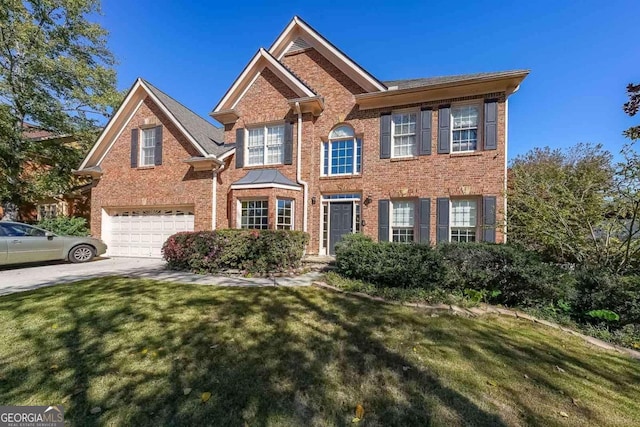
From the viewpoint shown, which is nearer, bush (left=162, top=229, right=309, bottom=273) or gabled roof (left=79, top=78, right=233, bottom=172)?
bush (left=162, top=229, right=309, bottom=273)

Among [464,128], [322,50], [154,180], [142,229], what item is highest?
[322,50]

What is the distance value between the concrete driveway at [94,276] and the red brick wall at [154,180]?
3659 mm

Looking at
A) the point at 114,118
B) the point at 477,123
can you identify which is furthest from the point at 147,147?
the point at 477,123

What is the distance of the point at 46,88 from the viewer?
14.7m

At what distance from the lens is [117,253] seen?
13.5m

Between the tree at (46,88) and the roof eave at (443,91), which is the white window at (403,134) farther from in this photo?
the tree at (46,88)

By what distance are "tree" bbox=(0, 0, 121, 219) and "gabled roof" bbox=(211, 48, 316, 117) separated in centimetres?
766

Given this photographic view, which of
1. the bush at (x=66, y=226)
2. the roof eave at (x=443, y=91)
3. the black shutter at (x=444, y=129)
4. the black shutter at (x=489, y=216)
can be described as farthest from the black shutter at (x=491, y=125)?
the bush at (x=66, y=226)

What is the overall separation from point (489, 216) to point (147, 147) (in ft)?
47.9

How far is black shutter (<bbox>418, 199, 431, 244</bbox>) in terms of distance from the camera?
10578 millimetres

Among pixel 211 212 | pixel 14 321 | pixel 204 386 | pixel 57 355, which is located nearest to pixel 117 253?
pixel 211 212

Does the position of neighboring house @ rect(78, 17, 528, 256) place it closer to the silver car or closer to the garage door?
the garage door

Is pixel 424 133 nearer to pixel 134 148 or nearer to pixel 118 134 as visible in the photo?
pixel 134 148

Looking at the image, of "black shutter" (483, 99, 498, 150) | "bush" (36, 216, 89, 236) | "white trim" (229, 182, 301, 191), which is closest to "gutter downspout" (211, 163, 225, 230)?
"white trim" (229, 182, 301, 191)
